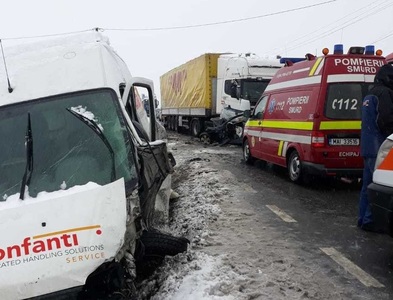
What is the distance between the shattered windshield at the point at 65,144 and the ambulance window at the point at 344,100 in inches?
178

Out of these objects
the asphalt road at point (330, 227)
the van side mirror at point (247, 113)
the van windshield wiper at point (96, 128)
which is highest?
the van windshield wiper at point (96, 128)

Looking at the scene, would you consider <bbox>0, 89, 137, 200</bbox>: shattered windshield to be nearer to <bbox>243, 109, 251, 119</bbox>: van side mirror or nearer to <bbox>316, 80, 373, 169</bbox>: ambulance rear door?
<bbox>316, 80, 373, 169</bbox>: ambulance rear door

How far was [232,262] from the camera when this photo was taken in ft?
13.6

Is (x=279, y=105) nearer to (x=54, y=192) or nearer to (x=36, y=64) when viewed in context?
(x=36, y=64)

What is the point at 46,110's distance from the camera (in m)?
3.56

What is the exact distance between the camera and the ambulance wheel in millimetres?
7584

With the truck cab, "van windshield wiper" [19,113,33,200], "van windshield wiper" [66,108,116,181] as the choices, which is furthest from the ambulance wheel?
the truck cab

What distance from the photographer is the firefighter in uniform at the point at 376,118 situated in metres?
4.81

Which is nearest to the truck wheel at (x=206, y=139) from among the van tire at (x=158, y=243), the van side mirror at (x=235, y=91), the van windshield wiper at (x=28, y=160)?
the van side mirror at (x=235, y=91)

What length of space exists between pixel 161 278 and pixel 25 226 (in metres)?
1.59

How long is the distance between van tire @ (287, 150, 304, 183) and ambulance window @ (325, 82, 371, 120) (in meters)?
1.11

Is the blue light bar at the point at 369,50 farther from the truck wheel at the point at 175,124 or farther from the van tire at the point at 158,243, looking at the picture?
the truck wheel at the point at 175,124

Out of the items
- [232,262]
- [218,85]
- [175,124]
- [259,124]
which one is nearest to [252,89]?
[218,85]

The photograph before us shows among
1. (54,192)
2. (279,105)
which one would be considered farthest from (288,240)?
(279,105)
